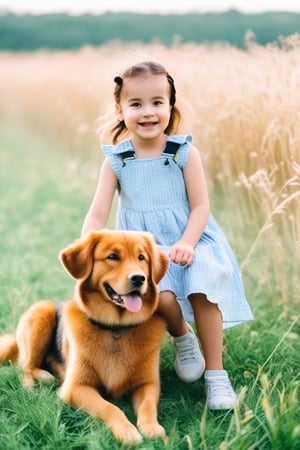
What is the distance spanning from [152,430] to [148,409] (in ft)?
0.51

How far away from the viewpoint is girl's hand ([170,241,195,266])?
2.87m

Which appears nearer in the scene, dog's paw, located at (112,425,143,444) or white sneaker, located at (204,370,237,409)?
dog's paw, located at (112,425,143,444)

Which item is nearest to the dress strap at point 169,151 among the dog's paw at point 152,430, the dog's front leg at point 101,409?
the dog's front leg at point 101,409

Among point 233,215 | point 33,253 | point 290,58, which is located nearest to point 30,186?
point 33,253

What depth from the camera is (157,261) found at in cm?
280

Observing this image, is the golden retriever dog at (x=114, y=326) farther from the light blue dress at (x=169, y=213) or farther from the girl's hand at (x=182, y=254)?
the light blue dress at (x=169, y=213)

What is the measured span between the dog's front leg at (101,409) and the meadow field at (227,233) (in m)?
0.04

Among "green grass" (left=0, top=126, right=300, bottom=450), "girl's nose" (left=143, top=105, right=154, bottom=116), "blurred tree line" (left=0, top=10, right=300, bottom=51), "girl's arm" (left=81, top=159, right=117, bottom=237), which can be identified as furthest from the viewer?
"blurred tree line" (left=0, top=10, right=300, bottom=51)

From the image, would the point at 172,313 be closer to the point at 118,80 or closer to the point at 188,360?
the point at 188,360

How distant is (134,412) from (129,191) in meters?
1.02

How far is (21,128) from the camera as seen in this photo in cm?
1614

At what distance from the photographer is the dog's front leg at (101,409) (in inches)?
97.7

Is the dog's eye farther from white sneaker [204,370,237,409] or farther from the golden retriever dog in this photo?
white sneaker [204,370,237,409]

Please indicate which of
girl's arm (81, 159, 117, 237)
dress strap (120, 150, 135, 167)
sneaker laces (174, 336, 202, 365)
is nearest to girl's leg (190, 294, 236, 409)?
sneaker laces (174, 336, 202, 365)
